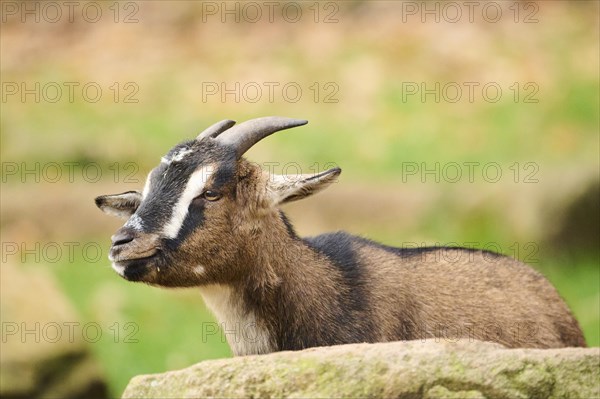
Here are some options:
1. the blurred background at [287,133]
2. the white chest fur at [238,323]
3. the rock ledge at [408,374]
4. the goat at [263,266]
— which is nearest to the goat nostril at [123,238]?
the goat at [263,266]

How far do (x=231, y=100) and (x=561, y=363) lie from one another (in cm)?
1537

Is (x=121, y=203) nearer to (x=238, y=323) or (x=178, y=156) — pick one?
(x=178, y=156)

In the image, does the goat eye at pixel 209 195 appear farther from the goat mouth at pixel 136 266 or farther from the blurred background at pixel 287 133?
the blurred background at pixel 287 133

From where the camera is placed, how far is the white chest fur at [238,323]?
661 cm

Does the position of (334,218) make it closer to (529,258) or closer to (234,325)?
(529,258)

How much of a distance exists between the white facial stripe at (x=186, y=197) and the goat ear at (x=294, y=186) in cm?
42

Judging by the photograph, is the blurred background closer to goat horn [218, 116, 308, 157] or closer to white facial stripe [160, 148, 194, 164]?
white facial stripe [160, 148, 194, 164]

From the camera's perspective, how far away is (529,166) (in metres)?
15.3

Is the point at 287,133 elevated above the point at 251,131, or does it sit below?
below

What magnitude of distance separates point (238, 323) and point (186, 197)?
89 cm

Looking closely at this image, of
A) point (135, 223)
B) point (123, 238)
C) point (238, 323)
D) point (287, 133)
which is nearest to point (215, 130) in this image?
point (135, 223)

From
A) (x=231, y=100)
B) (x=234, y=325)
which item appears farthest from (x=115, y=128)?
(x=234, y=325)

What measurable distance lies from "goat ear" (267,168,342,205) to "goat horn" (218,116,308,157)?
28cm

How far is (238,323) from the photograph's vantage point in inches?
262
